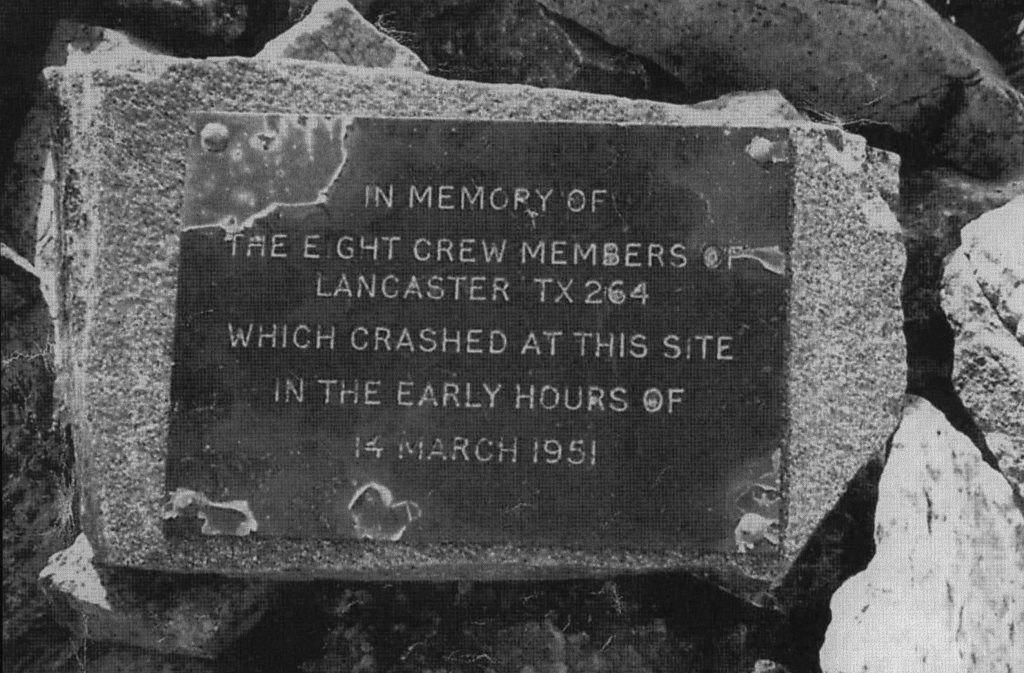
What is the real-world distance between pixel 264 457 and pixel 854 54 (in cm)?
161

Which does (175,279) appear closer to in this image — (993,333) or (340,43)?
(340,43)

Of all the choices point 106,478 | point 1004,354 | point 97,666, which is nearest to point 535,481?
point 106,478

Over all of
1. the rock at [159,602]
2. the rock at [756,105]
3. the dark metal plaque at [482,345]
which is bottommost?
the rock at [159,602]

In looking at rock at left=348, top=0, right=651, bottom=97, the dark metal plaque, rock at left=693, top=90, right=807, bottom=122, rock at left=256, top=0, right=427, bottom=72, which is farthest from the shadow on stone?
rock at left=256, top=0, right=427, bottom=72

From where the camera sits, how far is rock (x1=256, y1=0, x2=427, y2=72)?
2.15 metres

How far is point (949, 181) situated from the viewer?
2377 mm

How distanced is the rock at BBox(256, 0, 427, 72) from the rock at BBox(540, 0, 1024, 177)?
0.41 metres

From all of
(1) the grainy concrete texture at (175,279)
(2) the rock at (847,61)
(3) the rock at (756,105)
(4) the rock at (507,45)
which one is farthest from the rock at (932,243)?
(4) the rock at (507,45)

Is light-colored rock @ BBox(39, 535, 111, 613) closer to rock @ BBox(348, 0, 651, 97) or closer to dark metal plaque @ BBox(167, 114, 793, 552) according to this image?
dark metal plaque @ BBox(167, 114, 793, 552)

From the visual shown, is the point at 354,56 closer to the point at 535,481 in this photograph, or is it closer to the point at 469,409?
the point at 469,409

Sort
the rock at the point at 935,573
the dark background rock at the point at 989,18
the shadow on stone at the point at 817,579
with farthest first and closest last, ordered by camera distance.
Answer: the dark background rock at the point at 989,18 < the shadow on stone at the point at 817,579 < the rock at the point at 935,573

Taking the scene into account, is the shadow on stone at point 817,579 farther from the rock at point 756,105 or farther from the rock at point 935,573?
the rock at point 756,105

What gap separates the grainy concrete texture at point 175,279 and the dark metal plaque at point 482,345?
45mm

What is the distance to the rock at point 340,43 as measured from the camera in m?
2.15
